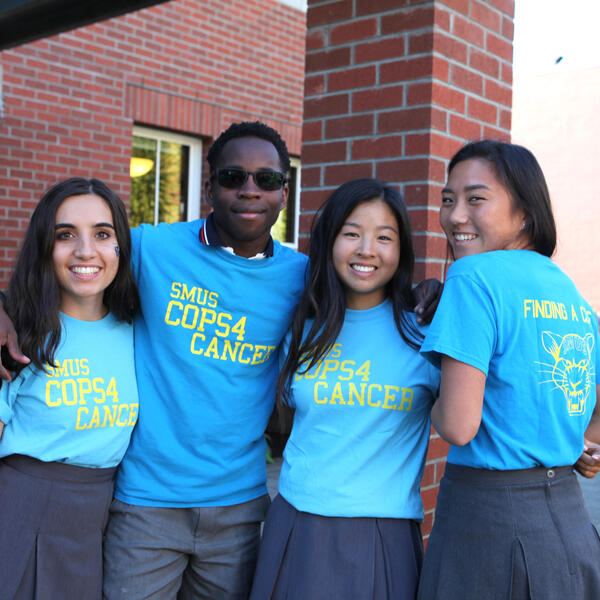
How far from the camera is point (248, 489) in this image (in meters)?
2.27

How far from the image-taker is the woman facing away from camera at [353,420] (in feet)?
6.53

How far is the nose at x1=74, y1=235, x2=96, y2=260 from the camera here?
2.16m

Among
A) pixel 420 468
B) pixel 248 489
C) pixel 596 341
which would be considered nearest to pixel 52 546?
pixel 248 489

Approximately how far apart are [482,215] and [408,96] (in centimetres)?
97

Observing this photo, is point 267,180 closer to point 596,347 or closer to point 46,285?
point 46,285

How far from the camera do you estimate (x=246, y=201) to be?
228cm

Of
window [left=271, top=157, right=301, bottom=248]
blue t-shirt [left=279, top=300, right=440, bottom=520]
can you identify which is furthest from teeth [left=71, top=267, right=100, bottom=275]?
window [left=271, top=157, right=301, bottom=248]

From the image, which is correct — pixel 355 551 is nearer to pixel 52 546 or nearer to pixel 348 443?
pixel 348 443

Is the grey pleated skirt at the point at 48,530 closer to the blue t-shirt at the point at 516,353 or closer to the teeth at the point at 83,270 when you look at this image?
the teeth at the point at 83,270

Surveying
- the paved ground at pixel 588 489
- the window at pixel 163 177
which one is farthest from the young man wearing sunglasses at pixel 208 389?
the window at pixel 163 177

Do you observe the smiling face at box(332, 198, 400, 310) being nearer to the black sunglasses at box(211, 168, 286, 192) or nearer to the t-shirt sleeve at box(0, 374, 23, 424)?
the black sunglasses at box(211, 168, 286, 192)

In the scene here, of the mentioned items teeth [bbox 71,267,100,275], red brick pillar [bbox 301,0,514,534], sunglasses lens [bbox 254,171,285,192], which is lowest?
teeth [bbox 71,267,100,275]

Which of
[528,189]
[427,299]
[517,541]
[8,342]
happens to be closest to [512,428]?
[517,541]

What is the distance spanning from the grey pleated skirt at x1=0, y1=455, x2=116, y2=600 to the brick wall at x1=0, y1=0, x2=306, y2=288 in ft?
13.7
